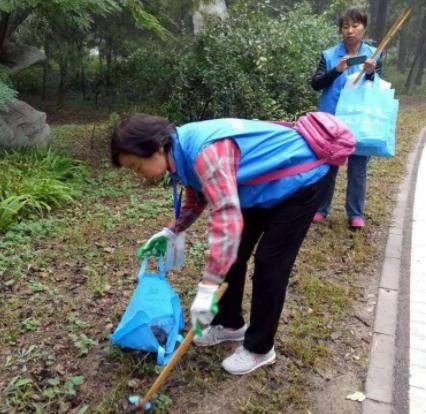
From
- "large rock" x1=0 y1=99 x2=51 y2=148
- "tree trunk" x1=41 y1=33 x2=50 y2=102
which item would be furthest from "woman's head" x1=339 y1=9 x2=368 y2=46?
"tree trunk" x1=41 y1=33 x2=50 y2=102

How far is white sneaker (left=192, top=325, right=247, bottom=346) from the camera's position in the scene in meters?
2.70

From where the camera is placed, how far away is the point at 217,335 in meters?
2.71

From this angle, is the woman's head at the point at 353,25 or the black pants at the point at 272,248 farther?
the woman's head at the point at 353,25

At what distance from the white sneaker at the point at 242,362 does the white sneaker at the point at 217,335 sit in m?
0.21

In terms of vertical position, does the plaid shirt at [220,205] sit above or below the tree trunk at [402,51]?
below

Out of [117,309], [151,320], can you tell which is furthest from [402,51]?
[151,320]

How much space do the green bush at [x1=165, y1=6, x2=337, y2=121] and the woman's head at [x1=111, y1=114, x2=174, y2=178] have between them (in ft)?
16.2

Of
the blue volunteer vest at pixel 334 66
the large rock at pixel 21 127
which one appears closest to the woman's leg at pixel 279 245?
the blue volunteer vest at pixel 334 66

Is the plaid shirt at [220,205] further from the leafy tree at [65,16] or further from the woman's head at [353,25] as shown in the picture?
the leafy tree at [65,16]

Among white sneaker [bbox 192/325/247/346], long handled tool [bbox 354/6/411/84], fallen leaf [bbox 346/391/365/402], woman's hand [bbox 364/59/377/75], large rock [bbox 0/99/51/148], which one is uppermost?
long handled tool [bbox 354/6/411/84]

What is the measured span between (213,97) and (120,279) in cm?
390

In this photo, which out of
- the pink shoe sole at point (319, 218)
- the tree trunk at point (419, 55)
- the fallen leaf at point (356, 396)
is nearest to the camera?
the fallen leaf at point (356, 396)

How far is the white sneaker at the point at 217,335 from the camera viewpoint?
2.70m

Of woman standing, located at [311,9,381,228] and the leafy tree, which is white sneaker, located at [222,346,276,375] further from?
the leafy tree
